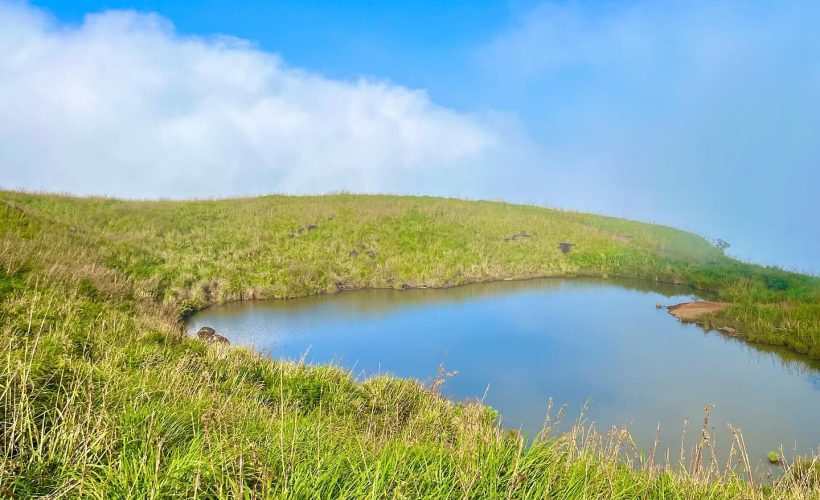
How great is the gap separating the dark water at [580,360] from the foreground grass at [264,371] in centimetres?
135

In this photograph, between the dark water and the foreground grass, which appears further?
the dark water

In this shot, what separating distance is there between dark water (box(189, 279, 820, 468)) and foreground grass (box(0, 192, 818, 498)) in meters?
1.35

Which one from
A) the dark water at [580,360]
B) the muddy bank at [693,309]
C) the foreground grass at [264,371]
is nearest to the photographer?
the foreground grass at [264,371]

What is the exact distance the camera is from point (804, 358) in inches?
573

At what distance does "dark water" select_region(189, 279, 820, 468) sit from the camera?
10.4 meters

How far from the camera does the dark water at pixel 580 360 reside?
1035 cm

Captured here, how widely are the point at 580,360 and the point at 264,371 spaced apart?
8.85m

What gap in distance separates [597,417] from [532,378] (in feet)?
7.80

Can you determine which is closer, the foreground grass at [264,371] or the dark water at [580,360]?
the foreground grass at [264,371]

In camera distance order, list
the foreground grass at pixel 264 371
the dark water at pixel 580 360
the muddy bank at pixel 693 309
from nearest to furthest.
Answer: the foreground grass at pixel 264 371 → the dark water at pixel 580 360 → the muddy bank at pixel 693 309

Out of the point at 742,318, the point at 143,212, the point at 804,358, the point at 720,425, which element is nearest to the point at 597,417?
the point at 720,425

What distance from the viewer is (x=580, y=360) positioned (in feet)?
46.3

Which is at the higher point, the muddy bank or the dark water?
the muddy bank

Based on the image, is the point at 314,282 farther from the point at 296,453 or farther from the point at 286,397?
the point at 296,453
